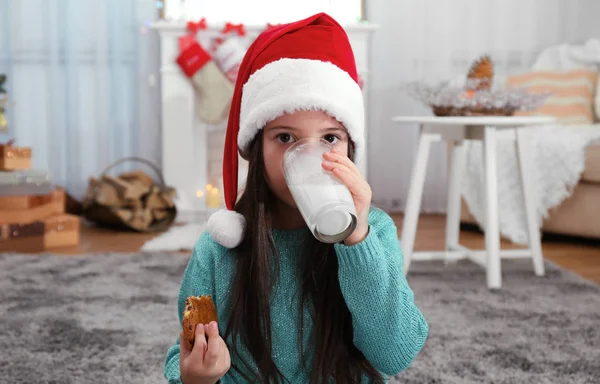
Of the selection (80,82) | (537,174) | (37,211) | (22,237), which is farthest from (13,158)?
(537,174)

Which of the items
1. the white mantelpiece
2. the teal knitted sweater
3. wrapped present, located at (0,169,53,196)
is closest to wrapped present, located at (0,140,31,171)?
wrapped present, located at (0,169,53,196)

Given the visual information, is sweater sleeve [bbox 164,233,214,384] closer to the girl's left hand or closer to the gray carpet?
the girl's left hand

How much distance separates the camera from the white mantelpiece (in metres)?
3.21

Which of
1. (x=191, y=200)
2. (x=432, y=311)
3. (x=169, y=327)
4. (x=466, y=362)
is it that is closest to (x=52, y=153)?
(x=191, y=200)

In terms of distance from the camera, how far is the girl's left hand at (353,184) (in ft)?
2.17

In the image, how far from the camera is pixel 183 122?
3248 millimetres

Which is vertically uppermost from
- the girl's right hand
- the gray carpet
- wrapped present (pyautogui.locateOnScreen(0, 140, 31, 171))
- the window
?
the window

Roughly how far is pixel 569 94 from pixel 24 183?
2336mm

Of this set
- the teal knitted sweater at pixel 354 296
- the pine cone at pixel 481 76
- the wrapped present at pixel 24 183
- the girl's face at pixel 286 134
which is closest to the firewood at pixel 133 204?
the wrapped present at pixel 24 183

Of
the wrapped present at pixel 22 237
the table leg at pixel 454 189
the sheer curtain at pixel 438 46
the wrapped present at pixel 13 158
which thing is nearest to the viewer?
the table leg at pixel 454 189

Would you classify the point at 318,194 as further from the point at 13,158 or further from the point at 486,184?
the point at 13,158

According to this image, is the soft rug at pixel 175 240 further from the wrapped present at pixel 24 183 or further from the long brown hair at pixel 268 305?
the long brown hair at pixel 268 305

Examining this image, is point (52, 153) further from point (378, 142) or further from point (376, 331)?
point (376, 331)

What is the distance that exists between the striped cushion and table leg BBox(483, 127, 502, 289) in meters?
1.17
